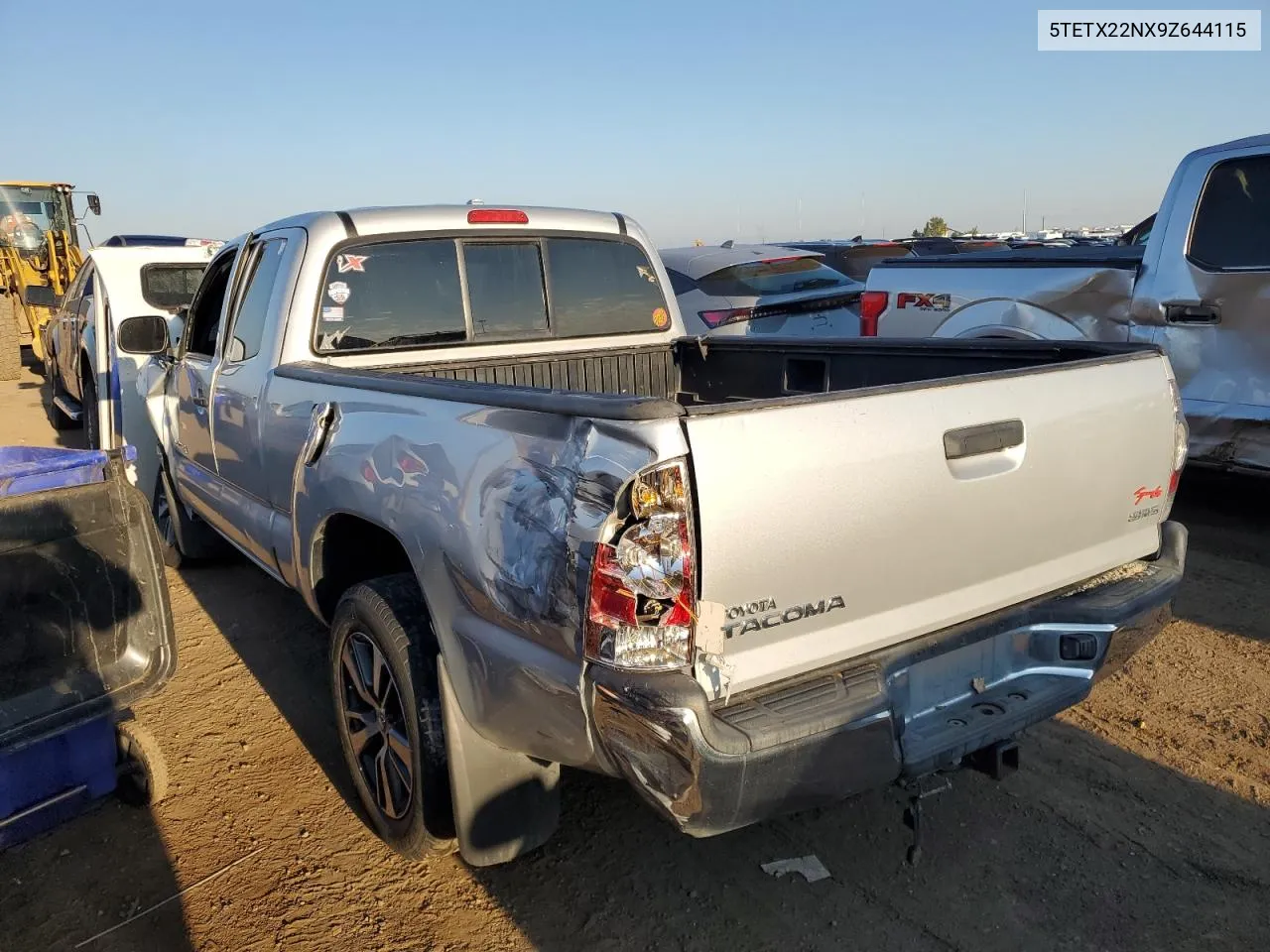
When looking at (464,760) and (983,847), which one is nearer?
(464,760)

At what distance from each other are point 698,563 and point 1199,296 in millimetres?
4362

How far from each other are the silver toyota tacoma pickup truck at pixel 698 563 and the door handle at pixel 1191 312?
2466 mm

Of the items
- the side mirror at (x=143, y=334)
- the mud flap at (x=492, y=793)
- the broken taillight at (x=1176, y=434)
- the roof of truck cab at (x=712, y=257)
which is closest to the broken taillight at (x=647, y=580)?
the mud flap at (x=492, y=793)

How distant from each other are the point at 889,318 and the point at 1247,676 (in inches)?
137

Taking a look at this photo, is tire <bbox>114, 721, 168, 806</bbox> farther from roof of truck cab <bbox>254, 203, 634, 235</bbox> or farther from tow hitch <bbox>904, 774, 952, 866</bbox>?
tow hitch <bbox>904, 774, 952, 866</bbox>

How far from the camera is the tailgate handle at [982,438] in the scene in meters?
2.27

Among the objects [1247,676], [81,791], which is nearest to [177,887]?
[81,791]

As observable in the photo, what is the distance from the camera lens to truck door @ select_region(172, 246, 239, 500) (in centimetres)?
433

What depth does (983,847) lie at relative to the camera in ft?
9.16

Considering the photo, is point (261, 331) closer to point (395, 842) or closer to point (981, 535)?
point (395, 842)

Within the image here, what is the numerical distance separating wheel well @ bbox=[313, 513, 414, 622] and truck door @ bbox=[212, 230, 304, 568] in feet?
1.62

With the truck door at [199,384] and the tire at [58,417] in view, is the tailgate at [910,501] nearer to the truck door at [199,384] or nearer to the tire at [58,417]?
the truck door at [199,384]

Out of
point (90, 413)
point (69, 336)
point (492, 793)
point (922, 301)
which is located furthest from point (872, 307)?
point (69, 336)

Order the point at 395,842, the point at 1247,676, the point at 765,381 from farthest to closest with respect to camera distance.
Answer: the point at 765,381, the point at 1247,676, the point at 395,842
